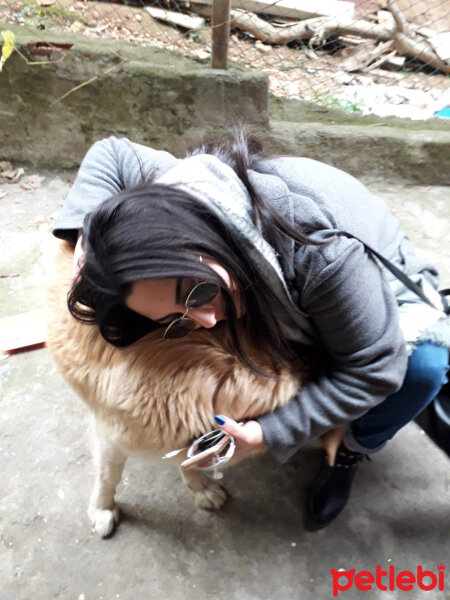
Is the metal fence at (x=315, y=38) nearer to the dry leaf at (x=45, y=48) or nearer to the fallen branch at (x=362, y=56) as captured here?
the fallen branch at (x=362, y=56)

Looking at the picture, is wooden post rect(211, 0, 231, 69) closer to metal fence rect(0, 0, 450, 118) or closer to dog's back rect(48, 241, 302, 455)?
metal fence rect(0, 0, 450, 118)

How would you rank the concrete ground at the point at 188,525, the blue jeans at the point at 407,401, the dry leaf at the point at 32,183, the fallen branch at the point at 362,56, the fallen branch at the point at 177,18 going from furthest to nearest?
the fallen branch at the point at 362,56
the fallen branch at the point at 177,18
the dry leaf at the point at 32,183
the concrete ground at the point at 188,525
the blue jeans at the point at 407,401

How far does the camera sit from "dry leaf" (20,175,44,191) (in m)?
2.55

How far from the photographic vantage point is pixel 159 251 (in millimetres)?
768

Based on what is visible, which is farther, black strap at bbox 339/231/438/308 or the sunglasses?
black strap at bbox 339/231/438/308

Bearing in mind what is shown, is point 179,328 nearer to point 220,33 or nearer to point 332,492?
point 332,492

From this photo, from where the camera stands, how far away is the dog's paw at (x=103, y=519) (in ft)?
4.88

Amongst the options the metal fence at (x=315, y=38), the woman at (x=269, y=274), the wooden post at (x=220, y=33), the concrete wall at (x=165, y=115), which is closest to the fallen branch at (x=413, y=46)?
the metal fence at (x=315, y=38)

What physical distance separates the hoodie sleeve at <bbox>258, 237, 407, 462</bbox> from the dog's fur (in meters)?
0.06

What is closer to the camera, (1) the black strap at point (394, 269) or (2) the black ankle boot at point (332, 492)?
(1) the black strap at point (394, 269)

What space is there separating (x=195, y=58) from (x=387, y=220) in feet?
5.56

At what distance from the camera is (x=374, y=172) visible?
8.59 feet

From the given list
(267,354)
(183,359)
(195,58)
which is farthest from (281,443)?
(195,58)

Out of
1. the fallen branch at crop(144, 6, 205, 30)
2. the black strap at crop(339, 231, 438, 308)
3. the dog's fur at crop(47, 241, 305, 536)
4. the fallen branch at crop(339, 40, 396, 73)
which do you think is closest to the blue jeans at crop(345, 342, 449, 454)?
the black strap at crop(339, 231, 438, 308)
